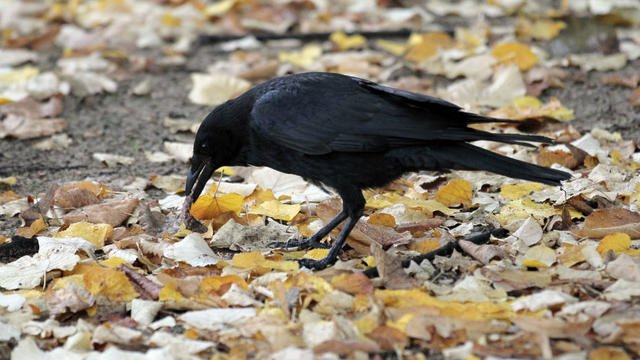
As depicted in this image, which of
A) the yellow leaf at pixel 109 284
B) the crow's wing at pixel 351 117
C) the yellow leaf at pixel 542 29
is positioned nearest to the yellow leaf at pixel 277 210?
the crow's wing at pixel 351 117

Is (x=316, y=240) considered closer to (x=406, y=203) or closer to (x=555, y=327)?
(x=406, y=203)

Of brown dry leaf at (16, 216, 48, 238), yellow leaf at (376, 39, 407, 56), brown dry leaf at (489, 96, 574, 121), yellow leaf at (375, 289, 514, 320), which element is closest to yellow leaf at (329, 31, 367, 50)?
yellow leaf at (376, 39, 407, 56)

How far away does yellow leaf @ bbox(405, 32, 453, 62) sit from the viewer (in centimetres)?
780

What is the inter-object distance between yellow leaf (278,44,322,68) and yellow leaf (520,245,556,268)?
395 centimetres

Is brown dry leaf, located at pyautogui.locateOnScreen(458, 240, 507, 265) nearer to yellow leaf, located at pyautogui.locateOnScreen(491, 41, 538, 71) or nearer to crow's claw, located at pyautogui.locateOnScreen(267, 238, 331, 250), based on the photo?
crow's claw, located at pyautogui.locateOnScreen(267, 238, 331, 250)

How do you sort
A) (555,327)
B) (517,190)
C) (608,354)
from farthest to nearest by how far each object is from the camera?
(517,190) < (555,327) < (608,354)

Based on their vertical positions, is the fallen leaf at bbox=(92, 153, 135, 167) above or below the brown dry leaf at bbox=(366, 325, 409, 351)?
below

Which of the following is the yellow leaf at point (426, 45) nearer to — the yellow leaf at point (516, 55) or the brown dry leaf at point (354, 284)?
the yellow leaf at point (516, 55)

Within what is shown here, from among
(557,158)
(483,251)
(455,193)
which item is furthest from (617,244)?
(557,158)

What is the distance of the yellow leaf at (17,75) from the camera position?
7559mm

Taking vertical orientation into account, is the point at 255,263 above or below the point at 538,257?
below

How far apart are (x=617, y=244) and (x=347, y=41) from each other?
4.52 m

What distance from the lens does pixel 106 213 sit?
4.96 meters

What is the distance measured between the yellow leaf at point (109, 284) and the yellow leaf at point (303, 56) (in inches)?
160
